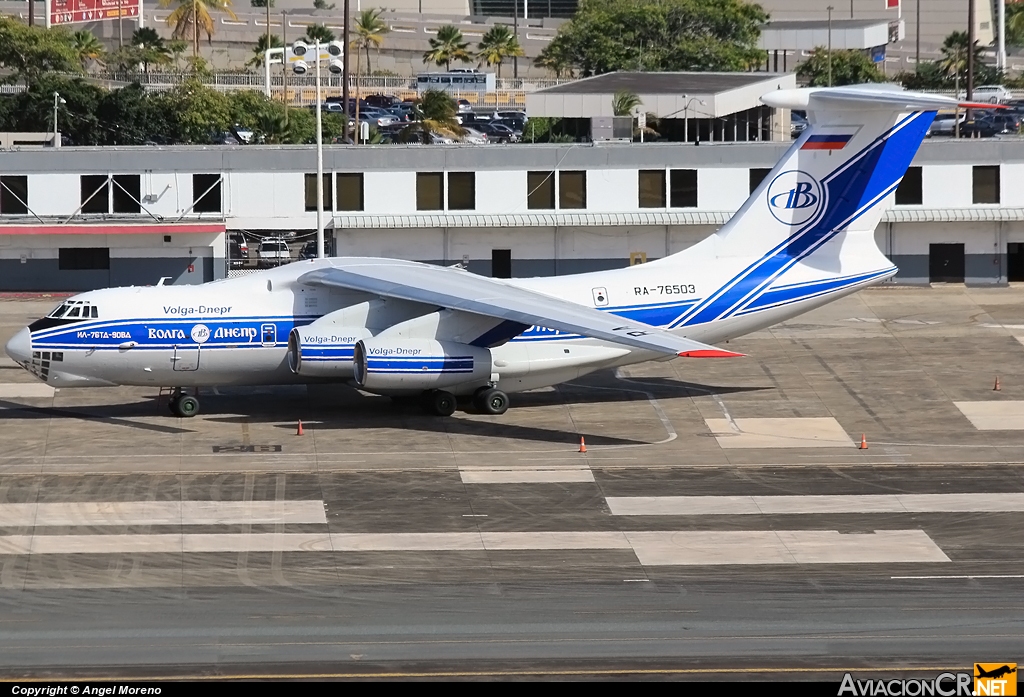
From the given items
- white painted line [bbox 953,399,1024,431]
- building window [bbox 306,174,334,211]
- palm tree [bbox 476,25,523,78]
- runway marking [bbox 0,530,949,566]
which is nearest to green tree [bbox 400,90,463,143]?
building window [bbox 306,174,334,211]

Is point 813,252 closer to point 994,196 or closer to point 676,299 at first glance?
point 676,299

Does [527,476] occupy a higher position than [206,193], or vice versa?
[206,193]

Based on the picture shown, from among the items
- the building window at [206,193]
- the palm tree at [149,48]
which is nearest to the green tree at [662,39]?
the palm tree at [149,48]

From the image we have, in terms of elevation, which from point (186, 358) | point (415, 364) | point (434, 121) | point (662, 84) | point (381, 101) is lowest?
point (415, 364)

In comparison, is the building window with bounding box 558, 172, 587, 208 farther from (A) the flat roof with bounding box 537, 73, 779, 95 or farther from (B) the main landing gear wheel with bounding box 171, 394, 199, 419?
(B) the main landing gear wheel with bounding box 171, 394, 199, 419

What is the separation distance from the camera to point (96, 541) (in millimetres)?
25281

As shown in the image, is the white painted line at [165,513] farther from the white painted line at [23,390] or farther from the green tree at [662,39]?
the green tree at [662,39]

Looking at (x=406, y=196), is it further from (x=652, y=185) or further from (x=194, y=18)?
(x=194, y=18)

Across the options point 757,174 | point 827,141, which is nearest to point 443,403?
point 827,141

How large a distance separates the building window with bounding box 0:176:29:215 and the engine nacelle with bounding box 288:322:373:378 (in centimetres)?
2096

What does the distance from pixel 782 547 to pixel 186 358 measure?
1498cm

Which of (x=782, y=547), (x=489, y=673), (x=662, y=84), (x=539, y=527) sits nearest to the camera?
(x=489, y=673)

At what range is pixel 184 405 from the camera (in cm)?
3481

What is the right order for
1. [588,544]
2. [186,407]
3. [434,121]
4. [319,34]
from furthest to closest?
[319,34] → [434,121] → [186,407] → [588,544]
